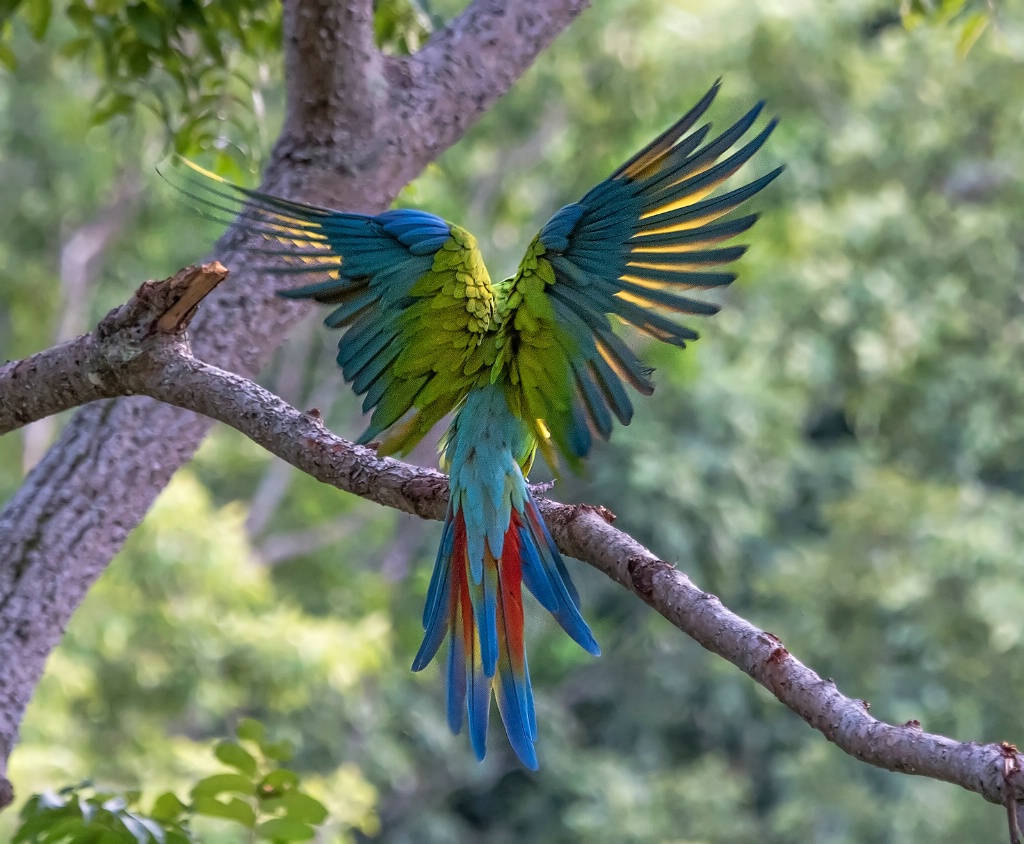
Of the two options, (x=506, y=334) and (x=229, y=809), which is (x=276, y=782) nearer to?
(x=229, y=809)

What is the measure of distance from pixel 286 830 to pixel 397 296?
22.0 inches

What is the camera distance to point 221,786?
1282mm

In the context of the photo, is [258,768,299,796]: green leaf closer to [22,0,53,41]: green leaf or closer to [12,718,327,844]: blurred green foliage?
[12,718,327,844]: blurred green foliage

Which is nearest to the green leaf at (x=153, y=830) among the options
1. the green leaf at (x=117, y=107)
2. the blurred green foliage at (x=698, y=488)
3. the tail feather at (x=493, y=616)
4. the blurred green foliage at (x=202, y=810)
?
the blurred green foliage at (x=202, y=810)

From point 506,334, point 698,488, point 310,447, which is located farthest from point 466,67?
point 698,488

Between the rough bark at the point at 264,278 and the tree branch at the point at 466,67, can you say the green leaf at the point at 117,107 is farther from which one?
the tree branch at the point at 466,67


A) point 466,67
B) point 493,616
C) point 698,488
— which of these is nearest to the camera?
point 493,616

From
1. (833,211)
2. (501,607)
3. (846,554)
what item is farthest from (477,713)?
(833,211)

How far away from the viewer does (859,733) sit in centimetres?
77

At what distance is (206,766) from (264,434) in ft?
10.6

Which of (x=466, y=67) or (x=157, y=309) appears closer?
(x=157, y=309)

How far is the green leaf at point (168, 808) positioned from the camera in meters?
1.26

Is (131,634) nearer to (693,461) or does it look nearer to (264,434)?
(693,461)

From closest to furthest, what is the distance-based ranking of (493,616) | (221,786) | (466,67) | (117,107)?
(493,616) < (221,786) < (466,67) < (117,107)
